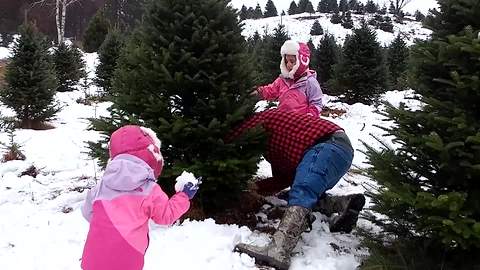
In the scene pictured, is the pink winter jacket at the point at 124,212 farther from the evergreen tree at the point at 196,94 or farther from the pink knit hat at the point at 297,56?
the pink knit hat at the point at 297,56

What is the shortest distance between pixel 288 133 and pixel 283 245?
1.21 metres

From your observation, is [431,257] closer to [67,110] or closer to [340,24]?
[67,110]

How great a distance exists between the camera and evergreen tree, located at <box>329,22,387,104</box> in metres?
18.3

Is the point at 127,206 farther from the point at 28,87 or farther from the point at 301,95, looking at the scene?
the point at 28,87

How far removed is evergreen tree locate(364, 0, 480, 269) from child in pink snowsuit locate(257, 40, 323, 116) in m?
1.60

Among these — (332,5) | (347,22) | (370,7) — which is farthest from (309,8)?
(347,22)

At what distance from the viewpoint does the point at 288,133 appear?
4.79 m

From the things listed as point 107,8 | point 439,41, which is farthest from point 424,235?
point 107,8

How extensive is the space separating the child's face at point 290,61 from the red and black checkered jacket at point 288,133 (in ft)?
2.44

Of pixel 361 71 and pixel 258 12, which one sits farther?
pixel 258 12

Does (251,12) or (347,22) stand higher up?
(347,22)

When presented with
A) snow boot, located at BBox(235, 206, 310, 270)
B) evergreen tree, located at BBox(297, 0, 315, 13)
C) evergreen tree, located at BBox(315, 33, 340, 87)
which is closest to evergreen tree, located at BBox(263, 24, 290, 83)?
evergreen tree, located at BBox(315, 33, 340, 87)

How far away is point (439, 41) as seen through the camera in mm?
3668

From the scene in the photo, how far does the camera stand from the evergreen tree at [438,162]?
3254mm
